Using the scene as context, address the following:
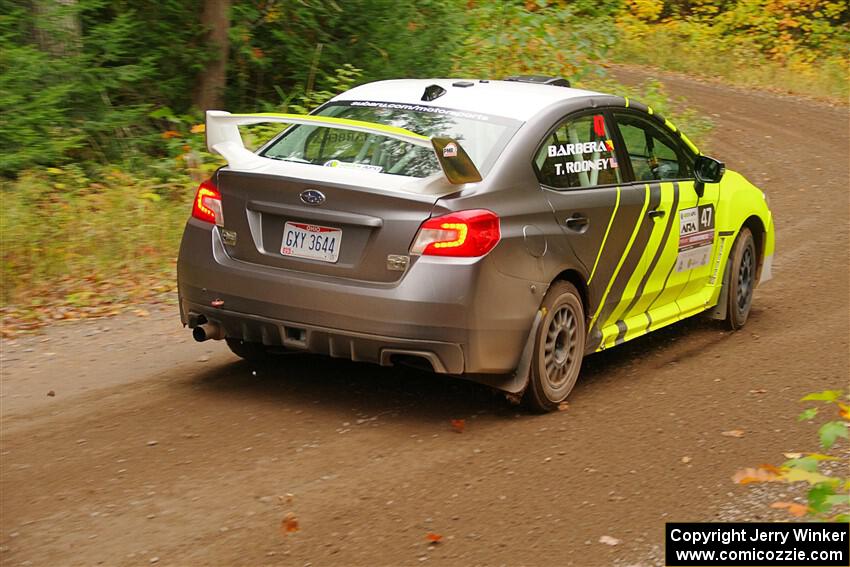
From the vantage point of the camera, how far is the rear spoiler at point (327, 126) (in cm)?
584

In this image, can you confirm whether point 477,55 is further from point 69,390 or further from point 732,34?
point 732,34

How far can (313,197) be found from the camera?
237 inches

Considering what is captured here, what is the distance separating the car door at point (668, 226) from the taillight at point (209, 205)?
2500 mm

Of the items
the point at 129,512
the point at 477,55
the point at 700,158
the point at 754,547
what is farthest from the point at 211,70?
the point at 754,547

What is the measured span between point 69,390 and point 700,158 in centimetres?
429

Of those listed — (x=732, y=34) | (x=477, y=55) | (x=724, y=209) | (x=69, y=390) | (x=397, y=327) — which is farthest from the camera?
(x=732, y=34)

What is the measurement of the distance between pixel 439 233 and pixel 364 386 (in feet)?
4.51

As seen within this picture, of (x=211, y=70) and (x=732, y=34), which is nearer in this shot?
(x=211, y=70)

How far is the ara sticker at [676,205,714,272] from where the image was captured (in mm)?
7797

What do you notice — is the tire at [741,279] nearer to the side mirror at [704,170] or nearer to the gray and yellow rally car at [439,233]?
the side mirror at [704,170]

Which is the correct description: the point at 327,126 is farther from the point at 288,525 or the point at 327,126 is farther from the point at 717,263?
the point at 717,263

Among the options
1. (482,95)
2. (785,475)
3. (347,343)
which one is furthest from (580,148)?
(785,475)

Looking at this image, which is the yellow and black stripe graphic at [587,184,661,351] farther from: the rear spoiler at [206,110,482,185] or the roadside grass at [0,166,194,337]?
the roadside grass at [0,166,194,337]

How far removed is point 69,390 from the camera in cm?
681
